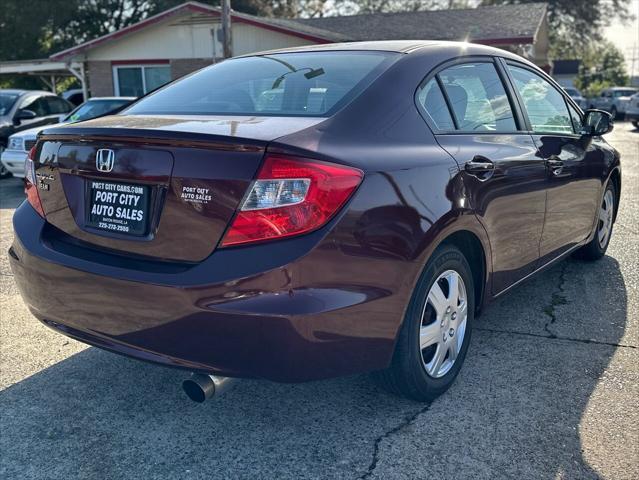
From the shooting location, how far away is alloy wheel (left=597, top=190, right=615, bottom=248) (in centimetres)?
533


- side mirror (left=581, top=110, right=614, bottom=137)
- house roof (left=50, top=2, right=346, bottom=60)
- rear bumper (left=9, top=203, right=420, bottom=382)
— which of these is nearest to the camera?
rear bumper (left=9, top=203, right=420, bottom=382)

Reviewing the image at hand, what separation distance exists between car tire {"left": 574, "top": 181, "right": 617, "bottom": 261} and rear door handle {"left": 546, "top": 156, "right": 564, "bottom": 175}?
143 centimetres

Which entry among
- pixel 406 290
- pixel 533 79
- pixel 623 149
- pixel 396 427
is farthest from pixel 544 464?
pixel 623 149

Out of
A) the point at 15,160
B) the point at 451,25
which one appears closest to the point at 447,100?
the point at 15,160

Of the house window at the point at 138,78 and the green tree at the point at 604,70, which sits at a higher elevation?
the house window at the point at 138,78

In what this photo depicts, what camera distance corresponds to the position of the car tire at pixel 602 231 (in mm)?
5258

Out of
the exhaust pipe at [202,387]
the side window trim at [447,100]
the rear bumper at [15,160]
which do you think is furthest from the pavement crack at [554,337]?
the rear bumper at [15,160]

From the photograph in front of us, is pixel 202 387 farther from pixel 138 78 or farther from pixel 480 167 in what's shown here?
pixel 138 78

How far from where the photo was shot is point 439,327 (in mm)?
2949

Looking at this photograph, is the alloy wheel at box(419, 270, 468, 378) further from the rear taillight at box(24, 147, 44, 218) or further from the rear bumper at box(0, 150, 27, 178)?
the rear bumper at box(0, 150, 27, 178)

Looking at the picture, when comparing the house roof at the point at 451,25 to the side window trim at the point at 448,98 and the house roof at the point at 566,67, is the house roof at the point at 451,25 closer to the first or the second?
the side window trim at the point at 448,98

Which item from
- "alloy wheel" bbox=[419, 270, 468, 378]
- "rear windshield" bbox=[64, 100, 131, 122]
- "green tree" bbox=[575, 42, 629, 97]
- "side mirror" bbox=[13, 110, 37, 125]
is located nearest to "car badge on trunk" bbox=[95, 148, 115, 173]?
"alloy wheel" bbox=[419, 270, 468, 378]

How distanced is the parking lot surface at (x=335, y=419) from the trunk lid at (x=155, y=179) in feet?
2.75

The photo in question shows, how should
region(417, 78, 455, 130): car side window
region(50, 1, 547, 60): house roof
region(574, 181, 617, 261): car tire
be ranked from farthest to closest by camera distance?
region(50, 1, 547, 60): house roof, region(574, 181, 617, 261): car tire, region(417, 78, 455, 130): car side window
